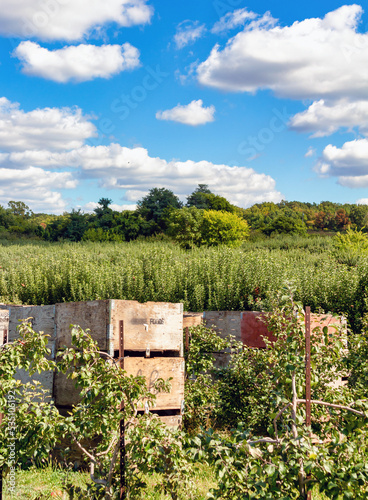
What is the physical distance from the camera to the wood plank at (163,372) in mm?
4355

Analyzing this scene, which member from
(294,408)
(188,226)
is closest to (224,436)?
(294,408)

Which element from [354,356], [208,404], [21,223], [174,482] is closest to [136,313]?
[208,404]

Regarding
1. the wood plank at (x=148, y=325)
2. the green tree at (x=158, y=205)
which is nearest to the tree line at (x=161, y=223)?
the green tree at (x=158, y=205)

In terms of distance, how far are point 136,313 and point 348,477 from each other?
2663mm

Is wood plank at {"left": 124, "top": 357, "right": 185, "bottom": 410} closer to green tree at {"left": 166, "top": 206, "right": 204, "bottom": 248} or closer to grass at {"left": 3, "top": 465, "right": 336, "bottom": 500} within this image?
grass at {"left": 3, "top": 465, "right": 336, "bottom": 500}

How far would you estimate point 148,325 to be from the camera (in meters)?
4.53

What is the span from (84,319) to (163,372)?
102 cm

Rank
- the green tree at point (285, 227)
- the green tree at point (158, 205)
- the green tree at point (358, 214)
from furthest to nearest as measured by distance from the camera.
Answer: the green tree at point (358, 214) < the green tree at point (285, 227) < the green tree at point (158, 205)

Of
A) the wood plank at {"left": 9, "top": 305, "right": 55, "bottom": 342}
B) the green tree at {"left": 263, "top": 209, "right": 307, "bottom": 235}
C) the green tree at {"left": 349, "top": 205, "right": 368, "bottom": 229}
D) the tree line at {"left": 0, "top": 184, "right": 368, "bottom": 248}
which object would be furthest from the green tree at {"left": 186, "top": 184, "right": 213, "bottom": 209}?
the wood plank at {"left": 9, "top": 305, "right": 55, "bottom": 342}

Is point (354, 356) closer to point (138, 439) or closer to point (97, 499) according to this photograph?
point (138, 439)

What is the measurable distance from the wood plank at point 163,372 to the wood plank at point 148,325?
14 cm

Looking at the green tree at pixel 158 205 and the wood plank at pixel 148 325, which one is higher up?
the green tree at pixel 158 205

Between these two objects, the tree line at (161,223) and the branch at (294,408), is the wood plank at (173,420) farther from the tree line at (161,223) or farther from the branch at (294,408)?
the tree line at (161,223)

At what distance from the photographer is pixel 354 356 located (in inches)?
154
